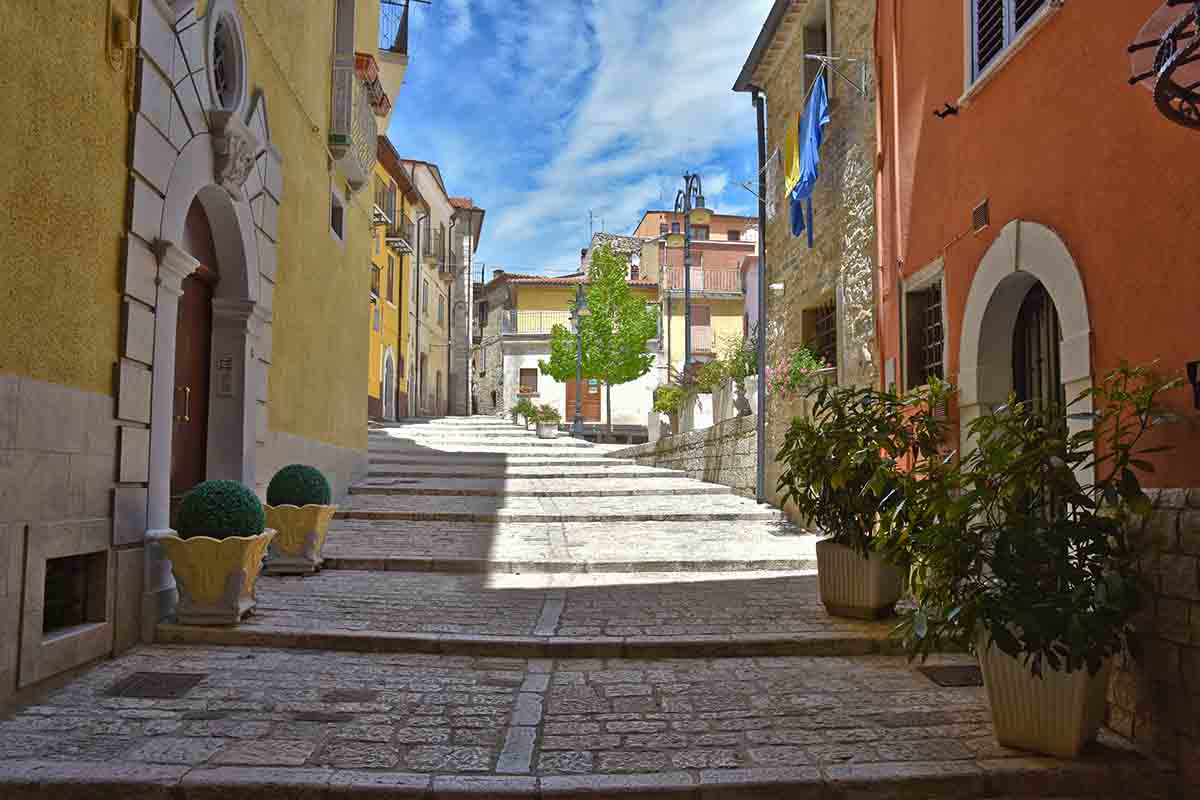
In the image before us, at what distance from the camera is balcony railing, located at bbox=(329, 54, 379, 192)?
10297 millimetres

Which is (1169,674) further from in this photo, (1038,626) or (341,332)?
(341,332)

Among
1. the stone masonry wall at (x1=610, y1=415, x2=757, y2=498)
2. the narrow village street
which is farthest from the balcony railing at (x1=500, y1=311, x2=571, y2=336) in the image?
the narrow village street

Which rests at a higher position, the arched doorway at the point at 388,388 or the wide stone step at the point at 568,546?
the arched doorway at the point at 388,388

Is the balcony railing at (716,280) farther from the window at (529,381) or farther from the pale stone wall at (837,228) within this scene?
the pale stone wall at (837,228)

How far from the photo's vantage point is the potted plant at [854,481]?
6.09 meters

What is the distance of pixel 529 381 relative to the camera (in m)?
40.5

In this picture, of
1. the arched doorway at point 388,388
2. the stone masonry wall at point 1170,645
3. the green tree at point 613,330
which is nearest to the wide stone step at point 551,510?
the stone masonry wall at point 1170,645

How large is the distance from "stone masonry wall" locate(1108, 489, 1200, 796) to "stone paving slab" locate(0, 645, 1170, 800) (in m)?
0.14

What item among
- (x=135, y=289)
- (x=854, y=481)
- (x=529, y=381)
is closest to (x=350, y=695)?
(x=135, y=289)

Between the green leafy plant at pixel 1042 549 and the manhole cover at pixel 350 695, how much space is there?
2676 mm

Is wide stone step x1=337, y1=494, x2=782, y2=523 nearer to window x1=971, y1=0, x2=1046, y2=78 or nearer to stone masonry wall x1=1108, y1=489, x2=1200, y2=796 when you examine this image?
window x1=971, y1=0, x2=1046, y2=78

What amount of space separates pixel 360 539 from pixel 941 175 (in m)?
6.53

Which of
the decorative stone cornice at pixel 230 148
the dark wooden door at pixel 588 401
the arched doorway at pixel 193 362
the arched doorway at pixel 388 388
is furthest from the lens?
the dark wooden door at pixel 588 401

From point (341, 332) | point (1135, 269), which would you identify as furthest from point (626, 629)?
point (341, 332)
